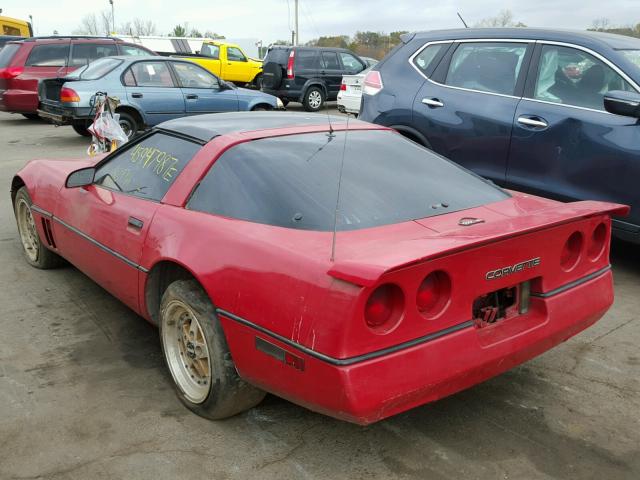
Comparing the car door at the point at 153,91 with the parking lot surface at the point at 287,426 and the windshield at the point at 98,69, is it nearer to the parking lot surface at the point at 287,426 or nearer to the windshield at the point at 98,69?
the windshield at the point at 98,69

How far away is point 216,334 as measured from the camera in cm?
274

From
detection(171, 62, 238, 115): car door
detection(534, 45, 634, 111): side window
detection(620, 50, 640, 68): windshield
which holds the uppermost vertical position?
detection(620, 50, 640, 68): windshield

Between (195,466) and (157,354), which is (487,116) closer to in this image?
(157,354)

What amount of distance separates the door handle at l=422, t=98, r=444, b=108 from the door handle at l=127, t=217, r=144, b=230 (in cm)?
325

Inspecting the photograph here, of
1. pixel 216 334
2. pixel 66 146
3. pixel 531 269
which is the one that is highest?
pixel 531 269

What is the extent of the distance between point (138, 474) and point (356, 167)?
169 centimetres

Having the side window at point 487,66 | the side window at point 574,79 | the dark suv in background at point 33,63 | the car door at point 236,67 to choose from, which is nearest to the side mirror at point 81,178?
the side window at point 487,66

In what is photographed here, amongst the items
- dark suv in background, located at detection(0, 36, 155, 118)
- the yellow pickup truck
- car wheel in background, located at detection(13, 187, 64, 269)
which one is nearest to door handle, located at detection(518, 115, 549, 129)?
car wheel in background, located at detection(13, 187, 64, 269)

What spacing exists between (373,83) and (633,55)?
2380 millimetres

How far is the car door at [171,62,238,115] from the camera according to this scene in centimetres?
1136

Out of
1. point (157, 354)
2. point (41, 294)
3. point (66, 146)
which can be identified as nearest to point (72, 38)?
point (66, 146)

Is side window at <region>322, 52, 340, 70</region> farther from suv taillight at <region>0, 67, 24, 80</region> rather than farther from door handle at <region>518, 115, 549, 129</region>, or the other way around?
door handle at <region>518, 115, 549, 129</region>

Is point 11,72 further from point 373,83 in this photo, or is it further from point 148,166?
point 148,166

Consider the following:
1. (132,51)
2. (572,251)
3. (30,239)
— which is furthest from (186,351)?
(132,51)
